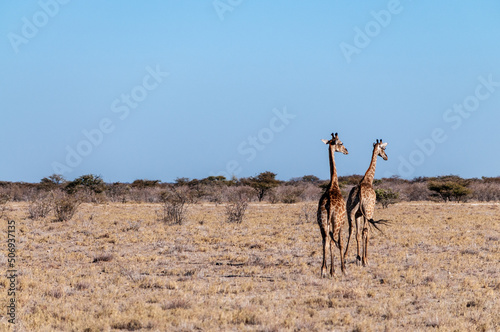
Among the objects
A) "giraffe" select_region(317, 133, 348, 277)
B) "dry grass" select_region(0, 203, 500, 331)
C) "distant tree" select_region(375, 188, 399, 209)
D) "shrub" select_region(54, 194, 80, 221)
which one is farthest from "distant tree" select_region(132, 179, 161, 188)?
"giraffe" select_region(317, 133, 348, 277)

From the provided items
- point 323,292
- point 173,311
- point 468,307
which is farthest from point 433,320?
point 173,311

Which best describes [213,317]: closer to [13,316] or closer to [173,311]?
[173,311]

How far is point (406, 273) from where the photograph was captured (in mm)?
11664

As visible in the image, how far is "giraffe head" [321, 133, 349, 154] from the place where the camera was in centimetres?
1157

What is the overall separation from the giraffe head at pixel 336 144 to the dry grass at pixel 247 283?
290 centimetres

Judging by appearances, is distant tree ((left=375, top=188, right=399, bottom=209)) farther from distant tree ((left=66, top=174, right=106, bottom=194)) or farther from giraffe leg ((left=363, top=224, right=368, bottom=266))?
distant tree ((left=66, top=174, right=106, bottom=194))

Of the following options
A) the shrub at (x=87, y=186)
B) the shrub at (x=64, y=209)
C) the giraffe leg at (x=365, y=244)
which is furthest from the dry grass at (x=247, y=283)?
the shrub at (x=87, y=186)

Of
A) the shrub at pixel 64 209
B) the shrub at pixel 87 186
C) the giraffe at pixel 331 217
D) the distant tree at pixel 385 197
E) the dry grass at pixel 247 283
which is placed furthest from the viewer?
the shrub at pixel 87 186

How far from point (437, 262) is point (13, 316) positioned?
33.4 ft

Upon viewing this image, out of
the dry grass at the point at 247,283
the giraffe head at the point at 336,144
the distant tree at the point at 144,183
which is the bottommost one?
the dry grass at the point at 247,283

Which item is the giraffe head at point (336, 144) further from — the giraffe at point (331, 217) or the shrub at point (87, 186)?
the shrub at point (87, 186)

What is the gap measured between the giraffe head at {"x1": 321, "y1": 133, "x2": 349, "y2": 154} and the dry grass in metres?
2.90

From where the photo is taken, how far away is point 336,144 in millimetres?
11695

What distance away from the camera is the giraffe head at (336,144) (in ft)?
38.0
